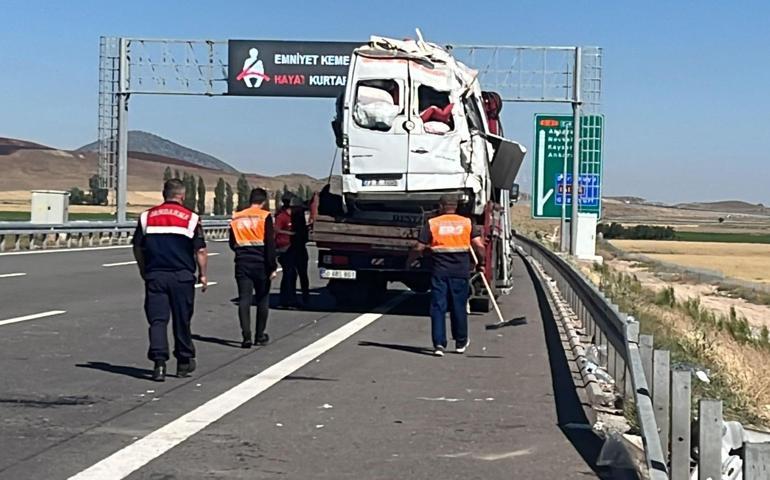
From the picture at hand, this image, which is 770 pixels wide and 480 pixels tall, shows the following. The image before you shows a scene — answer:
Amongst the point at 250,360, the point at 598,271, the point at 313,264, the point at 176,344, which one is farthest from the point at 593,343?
the point at 598,271

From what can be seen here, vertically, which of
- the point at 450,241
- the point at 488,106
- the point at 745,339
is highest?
the point at 488,106

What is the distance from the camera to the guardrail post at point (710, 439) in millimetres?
5707

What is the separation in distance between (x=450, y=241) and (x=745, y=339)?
9.83 m

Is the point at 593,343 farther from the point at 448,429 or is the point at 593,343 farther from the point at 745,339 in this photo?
the point at 745,339

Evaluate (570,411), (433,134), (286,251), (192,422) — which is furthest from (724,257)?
(192,422)

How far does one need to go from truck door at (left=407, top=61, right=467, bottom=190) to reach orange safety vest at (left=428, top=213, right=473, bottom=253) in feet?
12.5

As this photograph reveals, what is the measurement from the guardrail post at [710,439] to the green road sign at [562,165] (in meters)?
33.0

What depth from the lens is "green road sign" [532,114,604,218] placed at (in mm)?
38500

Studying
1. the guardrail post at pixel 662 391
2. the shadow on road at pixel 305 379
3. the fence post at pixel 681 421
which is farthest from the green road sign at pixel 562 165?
the fence post at pixel 681 421

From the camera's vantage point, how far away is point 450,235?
13391 millimetres

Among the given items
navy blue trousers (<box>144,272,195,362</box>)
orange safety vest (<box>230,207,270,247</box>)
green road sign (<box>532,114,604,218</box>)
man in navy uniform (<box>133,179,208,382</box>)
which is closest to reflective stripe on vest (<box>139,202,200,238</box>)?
man in navy uniform (<box>133,179,208,382</box>)

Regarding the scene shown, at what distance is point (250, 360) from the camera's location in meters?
12.7

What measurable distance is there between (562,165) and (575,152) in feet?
7.54

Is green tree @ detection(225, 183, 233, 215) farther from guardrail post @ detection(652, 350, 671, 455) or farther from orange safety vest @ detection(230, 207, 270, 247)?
guardrail post @ detection(652, 350, 671, 455)
